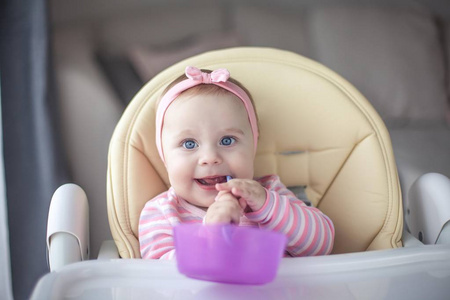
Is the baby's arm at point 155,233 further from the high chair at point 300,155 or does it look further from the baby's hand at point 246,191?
the baby's hand at point 246,191

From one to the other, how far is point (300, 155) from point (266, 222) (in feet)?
0.88

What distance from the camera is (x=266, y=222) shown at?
0.98m

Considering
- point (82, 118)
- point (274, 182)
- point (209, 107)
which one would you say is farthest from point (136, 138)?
point (82, 118)

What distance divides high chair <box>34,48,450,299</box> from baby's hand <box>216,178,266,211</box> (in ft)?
0.85

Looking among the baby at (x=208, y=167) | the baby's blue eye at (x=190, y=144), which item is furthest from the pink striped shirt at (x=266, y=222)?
the baby's blue eye at (x=190, y=144)

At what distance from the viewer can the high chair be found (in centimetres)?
109

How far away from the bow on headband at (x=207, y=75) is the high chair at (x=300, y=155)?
4.4 inches

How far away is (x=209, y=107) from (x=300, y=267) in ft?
1.22

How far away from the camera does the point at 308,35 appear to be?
185 cm

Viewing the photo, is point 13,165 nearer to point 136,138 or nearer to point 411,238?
point 136,138

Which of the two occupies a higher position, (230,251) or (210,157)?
(210,157)

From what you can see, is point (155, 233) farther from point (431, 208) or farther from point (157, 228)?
point (431, 208)

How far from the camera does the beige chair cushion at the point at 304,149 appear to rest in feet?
3.61

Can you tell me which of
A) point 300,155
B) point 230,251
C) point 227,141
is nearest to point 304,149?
point 300,155
